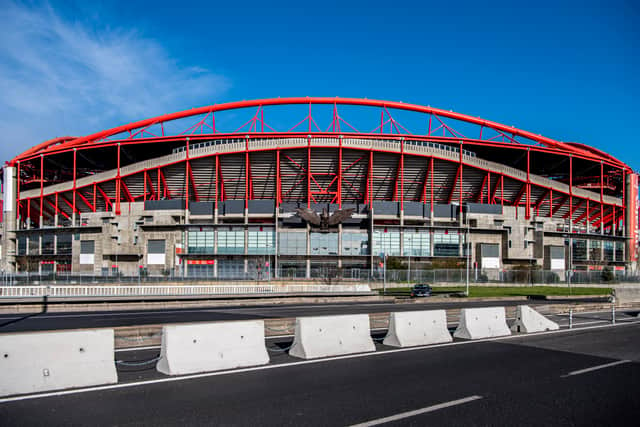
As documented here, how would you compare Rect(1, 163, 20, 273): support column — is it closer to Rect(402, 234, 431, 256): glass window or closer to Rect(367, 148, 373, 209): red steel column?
Rect(367, 148, 373, 209): red steel column

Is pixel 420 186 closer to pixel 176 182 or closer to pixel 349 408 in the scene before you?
pixel 176 182

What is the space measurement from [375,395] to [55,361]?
5.09 metres

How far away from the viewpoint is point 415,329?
14281 millimetres

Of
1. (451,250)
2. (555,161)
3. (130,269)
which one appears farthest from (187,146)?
(555,161)

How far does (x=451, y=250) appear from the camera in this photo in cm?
7450

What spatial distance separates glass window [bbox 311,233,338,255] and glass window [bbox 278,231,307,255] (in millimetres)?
1322

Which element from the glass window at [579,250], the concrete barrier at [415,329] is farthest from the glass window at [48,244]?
the glass window at [579,250]

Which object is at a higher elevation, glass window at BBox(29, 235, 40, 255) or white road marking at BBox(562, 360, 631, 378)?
glass window at BBox(29, 235, 40, 255)

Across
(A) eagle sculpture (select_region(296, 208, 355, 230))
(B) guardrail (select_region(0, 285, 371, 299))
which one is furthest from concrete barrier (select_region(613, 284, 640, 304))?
(A) eagle sculpture (select_region(296, 208, 355, 230))

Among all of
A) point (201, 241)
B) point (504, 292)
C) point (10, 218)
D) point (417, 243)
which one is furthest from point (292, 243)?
point (10, 218)

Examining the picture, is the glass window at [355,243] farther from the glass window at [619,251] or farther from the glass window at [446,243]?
the glass window at [619,251]

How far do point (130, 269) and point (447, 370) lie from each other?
216ft

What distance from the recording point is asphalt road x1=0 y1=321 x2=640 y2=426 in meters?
7.29

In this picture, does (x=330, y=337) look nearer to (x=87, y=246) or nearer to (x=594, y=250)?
(x=87, y=246)
